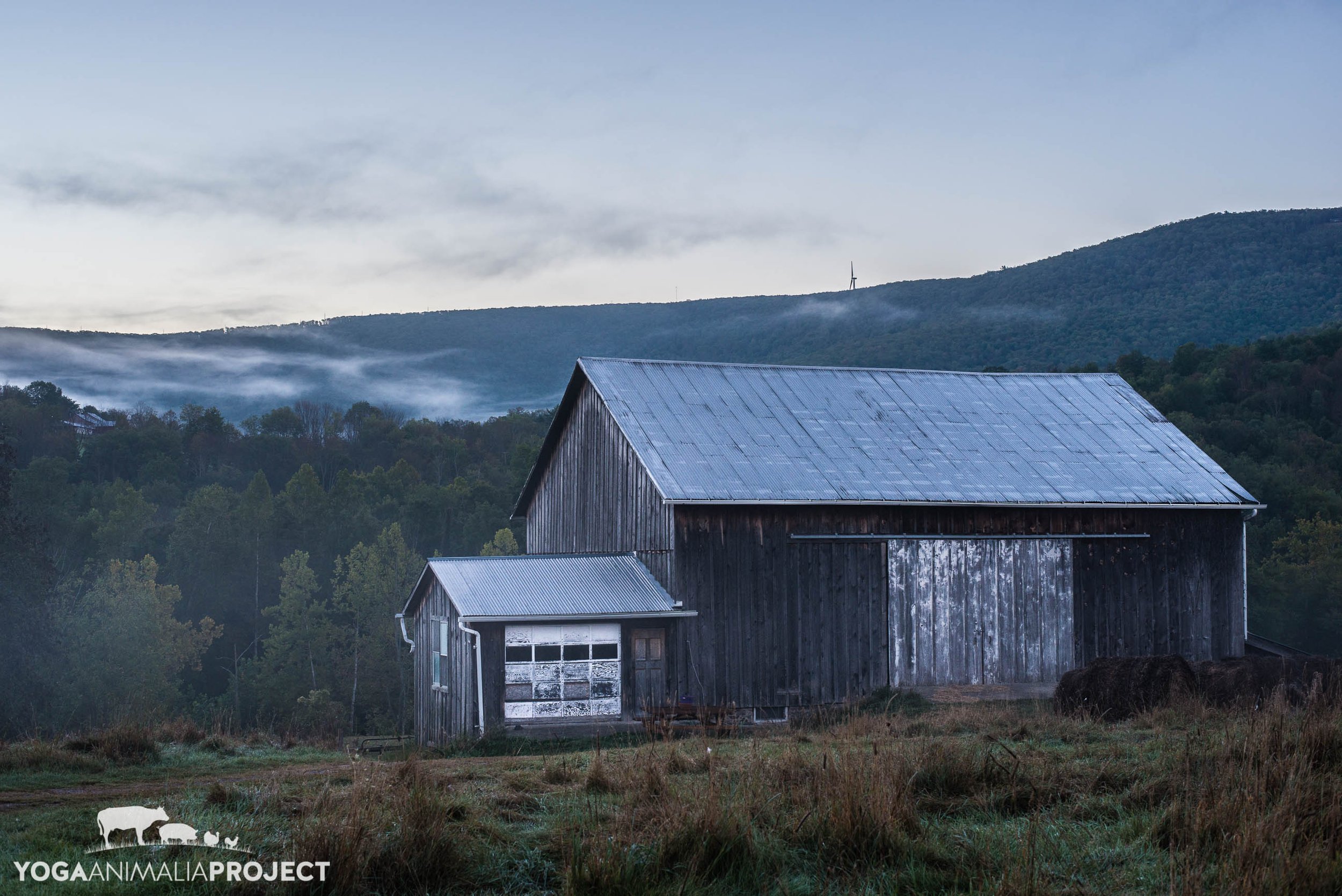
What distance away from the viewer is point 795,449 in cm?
2434

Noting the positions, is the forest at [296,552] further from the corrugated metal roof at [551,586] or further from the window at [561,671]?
the window at [561,671]

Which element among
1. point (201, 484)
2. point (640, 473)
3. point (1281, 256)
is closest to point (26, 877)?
point (640, 473)

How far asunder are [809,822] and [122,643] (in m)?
57.7

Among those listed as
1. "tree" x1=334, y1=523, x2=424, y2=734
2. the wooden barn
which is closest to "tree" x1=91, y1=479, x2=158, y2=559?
"tree" x1=334, y1=523, x2=424, y2=734

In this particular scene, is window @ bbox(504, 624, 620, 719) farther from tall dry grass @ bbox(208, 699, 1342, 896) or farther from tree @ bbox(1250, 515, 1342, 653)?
tree @ bbox(1250, 515, 1342, 653)

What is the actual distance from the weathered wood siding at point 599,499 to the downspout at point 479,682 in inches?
147

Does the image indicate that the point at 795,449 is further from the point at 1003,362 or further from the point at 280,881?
the point at 1003,362

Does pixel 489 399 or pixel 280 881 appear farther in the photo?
pixel 489 399

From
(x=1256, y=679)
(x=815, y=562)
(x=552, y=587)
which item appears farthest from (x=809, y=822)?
(x=815, y=562)

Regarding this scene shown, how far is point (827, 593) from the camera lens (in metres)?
22.9

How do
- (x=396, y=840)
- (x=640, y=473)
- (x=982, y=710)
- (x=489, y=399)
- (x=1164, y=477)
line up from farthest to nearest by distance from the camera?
(x=489, y=399)
(x=1164, y=477)
(x=640, y=473)
(x=982, y=710)
(x=396, y=840)

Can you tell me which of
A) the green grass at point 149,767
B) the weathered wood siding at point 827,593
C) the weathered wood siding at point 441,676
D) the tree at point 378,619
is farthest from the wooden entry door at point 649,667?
the tree at point 378,619

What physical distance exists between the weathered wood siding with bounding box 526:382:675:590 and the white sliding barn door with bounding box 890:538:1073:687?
15.7ft

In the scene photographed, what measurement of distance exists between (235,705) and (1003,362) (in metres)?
61.9
